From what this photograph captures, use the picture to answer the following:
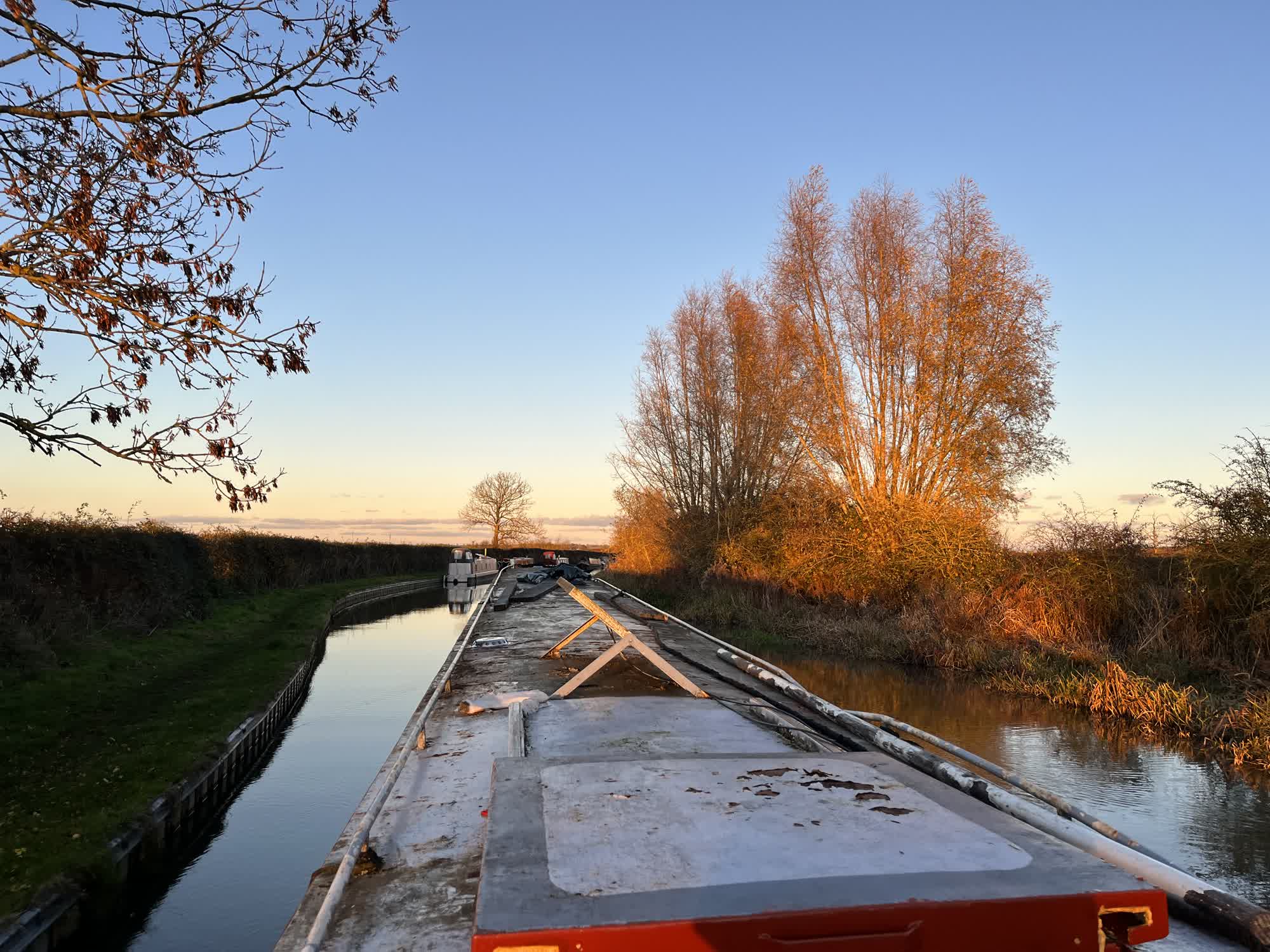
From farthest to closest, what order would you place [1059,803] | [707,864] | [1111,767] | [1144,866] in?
1. [1111,767]
2. [1059,803]
3. [1144,866]
4. [707,864]

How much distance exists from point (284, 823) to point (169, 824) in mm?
1562

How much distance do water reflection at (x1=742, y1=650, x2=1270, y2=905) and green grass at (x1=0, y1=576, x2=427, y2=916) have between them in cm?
818

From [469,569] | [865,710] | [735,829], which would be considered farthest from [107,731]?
[469,569]

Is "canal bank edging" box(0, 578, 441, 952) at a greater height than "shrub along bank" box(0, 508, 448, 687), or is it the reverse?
"shrub along bank" box(0, 508, 448, 687)

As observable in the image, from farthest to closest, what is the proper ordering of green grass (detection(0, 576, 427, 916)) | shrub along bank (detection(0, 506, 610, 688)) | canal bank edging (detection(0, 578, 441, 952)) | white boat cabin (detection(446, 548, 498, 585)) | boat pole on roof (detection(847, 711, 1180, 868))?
white boat cabin (detection(446, 548, 498, 585))
shrub along bank (detection(0, 506, 610, 688))
green grass (detection(0, 576, 427, 916))
canal bank edging (detection(0, 578, 441, 952))
boat pole on roof (detection(847, 711, 1180, 868))

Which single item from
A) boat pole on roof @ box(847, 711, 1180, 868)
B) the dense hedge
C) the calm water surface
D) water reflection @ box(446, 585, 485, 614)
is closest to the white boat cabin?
water reflection @ box(446, 585, 485, 614)

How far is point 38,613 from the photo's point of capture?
521 inches

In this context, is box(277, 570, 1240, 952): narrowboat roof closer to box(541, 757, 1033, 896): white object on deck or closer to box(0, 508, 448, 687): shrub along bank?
box(541, 757, 1033, 896): white object on deck

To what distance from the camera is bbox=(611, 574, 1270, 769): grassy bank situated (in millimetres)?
9852

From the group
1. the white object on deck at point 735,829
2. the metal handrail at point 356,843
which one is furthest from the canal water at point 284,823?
the white object on deck at point 735,829

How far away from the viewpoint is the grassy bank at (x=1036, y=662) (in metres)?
9.85

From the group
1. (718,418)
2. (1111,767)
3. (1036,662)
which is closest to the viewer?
(1111,767)

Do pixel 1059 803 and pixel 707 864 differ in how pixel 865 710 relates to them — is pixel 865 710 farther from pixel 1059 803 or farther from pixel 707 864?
pixel 707 864

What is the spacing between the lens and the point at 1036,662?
13328mm
